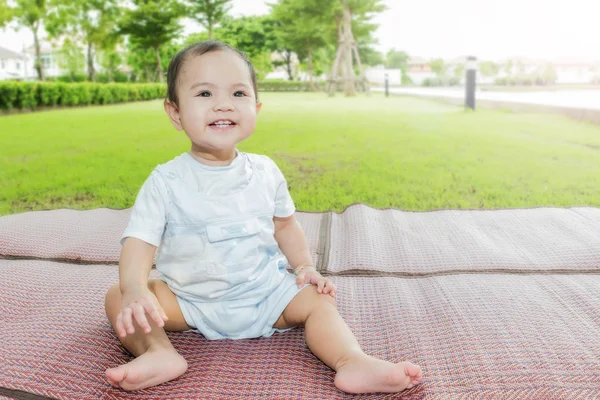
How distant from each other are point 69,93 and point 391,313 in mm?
4087

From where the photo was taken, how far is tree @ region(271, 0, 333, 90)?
165 inches

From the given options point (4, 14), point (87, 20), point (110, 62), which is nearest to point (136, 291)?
point (4, 14)

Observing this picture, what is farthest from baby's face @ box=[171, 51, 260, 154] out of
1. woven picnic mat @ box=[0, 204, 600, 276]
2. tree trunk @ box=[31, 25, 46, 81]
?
tree trunk @ box=[31, 25, 46, 81]

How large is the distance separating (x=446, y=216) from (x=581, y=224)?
1.16ft

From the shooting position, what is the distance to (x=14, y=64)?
423 cm

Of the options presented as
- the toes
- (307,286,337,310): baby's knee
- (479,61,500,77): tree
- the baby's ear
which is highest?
(479,61,500,77): tree

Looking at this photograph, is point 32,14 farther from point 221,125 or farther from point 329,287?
point 329,287

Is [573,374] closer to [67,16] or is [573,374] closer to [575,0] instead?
[575,0]

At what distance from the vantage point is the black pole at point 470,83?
3.96 m

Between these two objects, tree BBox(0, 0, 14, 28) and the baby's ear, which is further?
tree BBox(0, 0, 14, 28)

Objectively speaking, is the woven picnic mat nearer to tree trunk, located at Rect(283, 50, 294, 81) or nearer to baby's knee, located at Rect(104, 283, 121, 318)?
baby's knee, located at Rect(104, 283, 121, 318)

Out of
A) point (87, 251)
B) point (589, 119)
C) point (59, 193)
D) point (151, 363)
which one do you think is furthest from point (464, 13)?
point (151, 363)

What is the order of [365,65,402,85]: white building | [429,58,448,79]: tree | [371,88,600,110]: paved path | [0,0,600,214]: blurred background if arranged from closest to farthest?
[0,0,600,214]: blurred background
[371,88,600,110]: paved path
[429,58,448,79]: tree
[365,65,402,85]: white building

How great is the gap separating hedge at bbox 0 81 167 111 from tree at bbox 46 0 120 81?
41 centimetres
